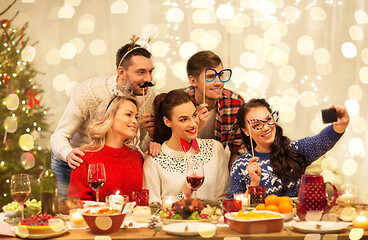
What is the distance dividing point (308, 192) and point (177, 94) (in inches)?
47.3

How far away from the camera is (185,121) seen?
2.76 meters

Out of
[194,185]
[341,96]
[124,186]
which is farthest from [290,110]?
[194,185]

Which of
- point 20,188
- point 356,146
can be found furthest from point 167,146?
point 356,146

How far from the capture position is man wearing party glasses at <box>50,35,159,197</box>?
3.05 metres

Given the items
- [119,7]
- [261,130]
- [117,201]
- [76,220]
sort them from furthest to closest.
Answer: [119,7] < [261,130] < [117,201] < [76,220]

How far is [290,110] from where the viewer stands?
4.85 meters

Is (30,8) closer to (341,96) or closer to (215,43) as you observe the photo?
(215,43)

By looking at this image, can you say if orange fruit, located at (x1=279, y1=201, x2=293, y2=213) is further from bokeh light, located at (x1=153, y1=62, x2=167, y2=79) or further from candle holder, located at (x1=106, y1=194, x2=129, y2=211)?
bokeh light, located at (x1=153, y1=62, x2=167, y2=79)

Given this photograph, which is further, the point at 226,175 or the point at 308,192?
the point at 226,175

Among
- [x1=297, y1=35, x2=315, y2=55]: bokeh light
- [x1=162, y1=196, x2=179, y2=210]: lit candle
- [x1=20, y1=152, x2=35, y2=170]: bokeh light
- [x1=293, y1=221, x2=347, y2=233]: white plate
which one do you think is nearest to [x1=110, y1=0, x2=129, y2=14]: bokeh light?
[x1=20, y1=152, x2=35, y2=170]: bokeh light

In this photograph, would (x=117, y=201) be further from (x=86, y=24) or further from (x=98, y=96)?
(x=86, y=24)

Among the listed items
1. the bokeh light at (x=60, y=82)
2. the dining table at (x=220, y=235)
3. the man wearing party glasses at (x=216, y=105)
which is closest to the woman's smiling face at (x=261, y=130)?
the man wearing party glasses at (x=216, y=105)

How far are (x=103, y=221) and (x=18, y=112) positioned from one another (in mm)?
3205

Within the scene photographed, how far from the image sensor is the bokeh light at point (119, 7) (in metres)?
4.79
